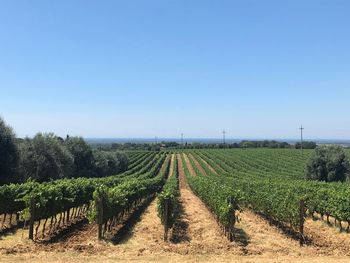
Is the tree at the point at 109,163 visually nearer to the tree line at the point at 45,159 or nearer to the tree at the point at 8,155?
the tree line at the point at 45,159

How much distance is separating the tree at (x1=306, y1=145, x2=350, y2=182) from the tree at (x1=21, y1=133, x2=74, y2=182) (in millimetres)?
43087

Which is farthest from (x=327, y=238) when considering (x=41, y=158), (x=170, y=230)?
(x=41, y=158)

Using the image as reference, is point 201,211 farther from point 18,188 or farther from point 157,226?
point 18,188

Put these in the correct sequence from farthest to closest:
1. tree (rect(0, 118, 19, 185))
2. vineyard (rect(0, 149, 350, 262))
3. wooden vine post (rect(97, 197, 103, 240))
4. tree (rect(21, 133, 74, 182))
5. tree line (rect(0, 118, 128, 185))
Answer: tree (rect(21, 133, 74, 182)), tree line (rect(0, 118, 128, 185)), tree (rect(0, 118, 19, 185)), wooden vine post (rect(97, 197, 103, 240)), vineyard (rect(0, 149, 350, 262))

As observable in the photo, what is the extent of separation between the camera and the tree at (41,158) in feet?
181

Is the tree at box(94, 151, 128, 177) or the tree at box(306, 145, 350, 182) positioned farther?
the tree at box(94, 151, 128, 177)

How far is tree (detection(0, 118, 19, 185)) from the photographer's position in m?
43.3

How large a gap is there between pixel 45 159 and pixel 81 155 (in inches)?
1023

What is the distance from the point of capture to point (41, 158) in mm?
56406

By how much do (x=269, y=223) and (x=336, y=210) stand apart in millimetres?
4108

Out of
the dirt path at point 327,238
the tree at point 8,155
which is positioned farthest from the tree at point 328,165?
the tree at point 8,155

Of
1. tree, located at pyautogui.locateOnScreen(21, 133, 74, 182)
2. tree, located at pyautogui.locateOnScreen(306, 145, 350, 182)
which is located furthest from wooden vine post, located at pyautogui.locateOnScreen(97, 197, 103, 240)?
tree, located at pyautogui.locateOnScreen(306, 145, 350, 182)

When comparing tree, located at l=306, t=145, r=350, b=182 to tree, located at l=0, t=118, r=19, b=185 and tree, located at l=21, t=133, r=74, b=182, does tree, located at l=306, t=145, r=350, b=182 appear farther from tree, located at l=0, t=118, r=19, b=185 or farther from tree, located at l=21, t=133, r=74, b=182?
tree, located at l=0, t=118, r=19, b=185

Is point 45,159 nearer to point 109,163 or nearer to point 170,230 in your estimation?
point 109,163
